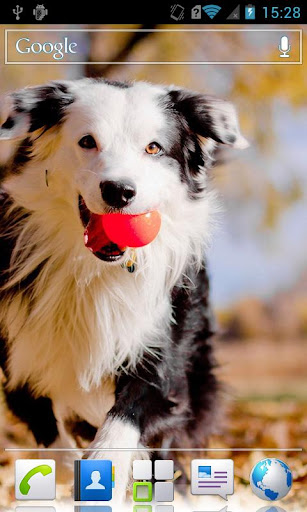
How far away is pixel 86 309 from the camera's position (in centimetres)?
246

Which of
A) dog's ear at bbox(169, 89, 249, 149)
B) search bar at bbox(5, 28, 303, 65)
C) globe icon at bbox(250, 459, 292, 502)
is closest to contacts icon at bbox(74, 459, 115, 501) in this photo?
globe icon at bbox(250, 459, 292, 502)

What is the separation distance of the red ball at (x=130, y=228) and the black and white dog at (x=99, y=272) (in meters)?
0.06

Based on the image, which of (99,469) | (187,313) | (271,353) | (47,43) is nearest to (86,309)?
(187,313)

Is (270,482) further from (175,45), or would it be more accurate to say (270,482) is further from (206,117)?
(175,45)

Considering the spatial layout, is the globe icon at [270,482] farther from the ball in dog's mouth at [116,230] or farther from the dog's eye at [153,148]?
the dog's eye at [153,148]

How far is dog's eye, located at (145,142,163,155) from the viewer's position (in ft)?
7.32

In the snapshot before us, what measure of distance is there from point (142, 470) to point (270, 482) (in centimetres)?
36

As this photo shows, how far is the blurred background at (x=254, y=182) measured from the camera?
2359 millimetres

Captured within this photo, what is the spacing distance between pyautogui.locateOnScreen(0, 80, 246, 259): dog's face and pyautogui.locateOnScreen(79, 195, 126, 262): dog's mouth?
1cm
